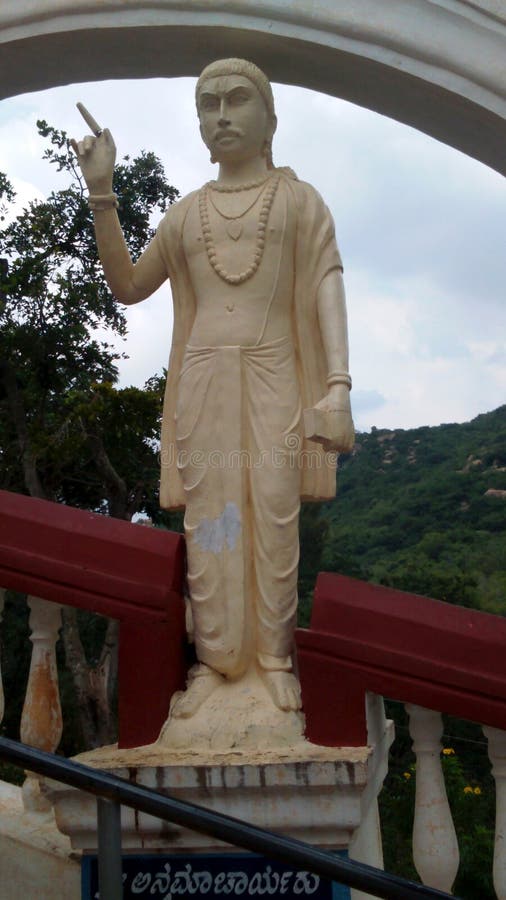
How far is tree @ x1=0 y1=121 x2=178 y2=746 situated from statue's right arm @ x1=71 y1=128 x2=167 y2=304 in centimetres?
472

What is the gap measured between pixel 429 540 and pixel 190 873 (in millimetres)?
13401

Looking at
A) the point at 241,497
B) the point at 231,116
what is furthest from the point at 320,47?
the point at 241,497

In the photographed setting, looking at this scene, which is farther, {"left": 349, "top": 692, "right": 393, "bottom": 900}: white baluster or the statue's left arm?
the statue's left arm

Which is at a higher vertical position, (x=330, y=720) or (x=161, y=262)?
(x=161, y=262)

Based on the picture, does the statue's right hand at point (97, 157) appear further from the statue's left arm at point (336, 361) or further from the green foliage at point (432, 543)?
the green foliage at point (432, 543)

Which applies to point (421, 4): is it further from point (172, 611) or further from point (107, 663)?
point (107, 663)

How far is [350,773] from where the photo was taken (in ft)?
9.23

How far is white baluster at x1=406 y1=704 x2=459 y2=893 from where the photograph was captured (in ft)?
9.14

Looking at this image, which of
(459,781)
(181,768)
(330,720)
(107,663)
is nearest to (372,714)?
(330,720)

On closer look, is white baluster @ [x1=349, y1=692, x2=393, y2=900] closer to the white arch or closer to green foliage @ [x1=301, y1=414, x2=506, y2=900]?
the white arch

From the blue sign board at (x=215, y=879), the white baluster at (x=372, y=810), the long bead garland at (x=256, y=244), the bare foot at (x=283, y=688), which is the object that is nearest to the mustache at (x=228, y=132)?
the long bead garland at (x=256, y=244)

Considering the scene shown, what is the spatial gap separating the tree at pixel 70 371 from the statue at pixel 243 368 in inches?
194

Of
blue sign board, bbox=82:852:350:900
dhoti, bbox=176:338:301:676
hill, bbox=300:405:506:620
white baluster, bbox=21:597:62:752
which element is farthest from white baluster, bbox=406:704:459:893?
hill, bbox=300:405:506:620

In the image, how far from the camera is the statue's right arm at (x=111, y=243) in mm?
3533
